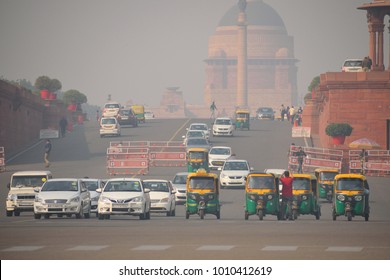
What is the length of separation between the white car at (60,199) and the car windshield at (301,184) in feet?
23.6

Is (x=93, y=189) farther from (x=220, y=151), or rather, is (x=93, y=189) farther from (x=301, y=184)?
(x=220, y=151)

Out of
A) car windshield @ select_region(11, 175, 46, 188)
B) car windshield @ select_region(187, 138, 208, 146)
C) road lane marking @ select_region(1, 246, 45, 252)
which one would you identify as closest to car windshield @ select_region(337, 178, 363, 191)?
car windshield @ select_region(11, 175, 46, 188)

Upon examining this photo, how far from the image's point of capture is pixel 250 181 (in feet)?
129

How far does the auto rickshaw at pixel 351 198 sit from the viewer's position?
3894 cm

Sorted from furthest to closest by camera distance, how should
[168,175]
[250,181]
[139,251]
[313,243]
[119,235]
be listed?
[168,175] → [250,181] → [119,235] → [313,243] → [139,251]

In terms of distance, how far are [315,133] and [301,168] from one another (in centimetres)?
3670

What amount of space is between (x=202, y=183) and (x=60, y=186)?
4.66 metres

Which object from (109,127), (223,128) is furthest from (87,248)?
(223,128)

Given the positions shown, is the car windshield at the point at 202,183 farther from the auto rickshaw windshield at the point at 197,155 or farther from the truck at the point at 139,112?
the truck at the point at 139,112

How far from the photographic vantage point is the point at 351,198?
39.0 metres

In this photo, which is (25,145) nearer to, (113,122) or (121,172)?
(113,122)

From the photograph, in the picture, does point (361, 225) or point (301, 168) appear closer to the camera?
point (361, 225)

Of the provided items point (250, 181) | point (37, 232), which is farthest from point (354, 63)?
point (37, 232)

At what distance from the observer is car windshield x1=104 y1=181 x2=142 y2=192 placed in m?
39.1
